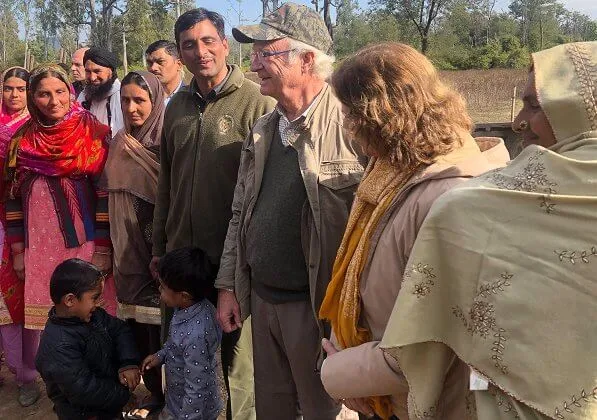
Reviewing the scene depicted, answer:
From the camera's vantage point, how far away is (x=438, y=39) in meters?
42.5

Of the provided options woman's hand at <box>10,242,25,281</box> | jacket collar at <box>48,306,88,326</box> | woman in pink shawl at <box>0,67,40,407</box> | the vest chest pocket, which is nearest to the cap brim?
the vest chest pocket

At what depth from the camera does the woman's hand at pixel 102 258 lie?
3.26m

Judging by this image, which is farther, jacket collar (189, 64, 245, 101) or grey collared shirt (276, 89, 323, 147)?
jacket collar (189, 64, 245, 101)

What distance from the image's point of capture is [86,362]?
2.71 metres

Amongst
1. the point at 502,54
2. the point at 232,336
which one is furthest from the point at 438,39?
the point at 232,336

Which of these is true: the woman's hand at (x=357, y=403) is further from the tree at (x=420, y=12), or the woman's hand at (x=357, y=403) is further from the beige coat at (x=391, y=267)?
the tree at (x=420, y=12)

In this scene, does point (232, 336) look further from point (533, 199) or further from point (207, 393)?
point (533, 199)

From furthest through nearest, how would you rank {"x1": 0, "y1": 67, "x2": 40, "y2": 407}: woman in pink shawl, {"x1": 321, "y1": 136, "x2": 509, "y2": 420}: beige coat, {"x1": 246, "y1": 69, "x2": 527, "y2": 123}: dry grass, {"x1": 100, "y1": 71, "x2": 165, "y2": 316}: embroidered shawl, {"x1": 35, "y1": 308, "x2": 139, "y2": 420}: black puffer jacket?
{"x1": 246, "y1": 69, "x2": 527, "y2": 123}: dry grass < {"x1": 0, "y1": 67, "x2": 40, "y2": 407}: woman in pink shawl < {"x1": 100, "y1": 71, "x2": 165, "y2": 316}: embroidered shawl < {"x1": 35, "y1": 308, "x2": 139, "y2": 420}: black puffer jacket < {"x1": 321, "y1": 136, "x2": 509, "y2": 420}: beige coat

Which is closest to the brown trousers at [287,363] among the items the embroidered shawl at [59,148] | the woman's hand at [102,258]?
the woman's hand at [102,258]

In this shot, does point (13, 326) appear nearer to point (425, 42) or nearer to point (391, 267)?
point (391, 267)

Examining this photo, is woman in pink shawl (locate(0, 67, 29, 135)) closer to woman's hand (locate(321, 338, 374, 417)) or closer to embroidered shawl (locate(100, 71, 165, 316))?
embroidered shawl (locate(100, 71, 165, 316))

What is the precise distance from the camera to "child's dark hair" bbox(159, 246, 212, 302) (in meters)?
2.65

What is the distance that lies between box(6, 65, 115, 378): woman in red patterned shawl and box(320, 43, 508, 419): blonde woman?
6.56 ft

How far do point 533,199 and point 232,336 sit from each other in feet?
6.86
